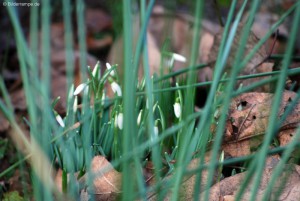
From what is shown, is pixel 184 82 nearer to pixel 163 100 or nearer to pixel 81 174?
pixel 163 100

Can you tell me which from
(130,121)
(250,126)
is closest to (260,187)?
(250,126)

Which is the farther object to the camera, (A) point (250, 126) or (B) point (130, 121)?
(A) point (250, 126)

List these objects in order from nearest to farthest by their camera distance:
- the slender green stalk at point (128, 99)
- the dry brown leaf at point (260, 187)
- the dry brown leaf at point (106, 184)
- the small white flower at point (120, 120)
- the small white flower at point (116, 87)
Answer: the slender green stalk at point (128, 99) → the dry brown leaf at point (260, 187) → the dry brown leaf at point (106, 184) → the small white flower at point (120, 120) → the small white flower at point (116, 87)

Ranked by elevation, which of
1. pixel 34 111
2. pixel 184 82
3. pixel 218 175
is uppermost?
pixel 34 111

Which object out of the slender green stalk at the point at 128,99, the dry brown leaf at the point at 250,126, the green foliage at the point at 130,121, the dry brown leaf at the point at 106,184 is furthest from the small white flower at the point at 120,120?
the slender green stalk at the point at 128,99

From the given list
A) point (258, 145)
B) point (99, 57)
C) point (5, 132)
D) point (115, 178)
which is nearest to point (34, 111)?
point (115, 178)

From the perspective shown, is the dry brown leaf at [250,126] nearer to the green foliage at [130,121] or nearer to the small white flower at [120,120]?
the green foliage at [130,121]

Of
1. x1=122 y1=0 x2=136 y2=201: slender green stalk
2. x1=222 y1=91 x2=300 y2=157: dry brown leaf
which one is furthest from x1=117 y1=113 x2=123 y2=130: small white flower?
x1=122 y1=0 x2=136 y2=201: slender green stalk

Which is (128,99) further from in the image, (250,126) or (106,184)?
(250,126)
